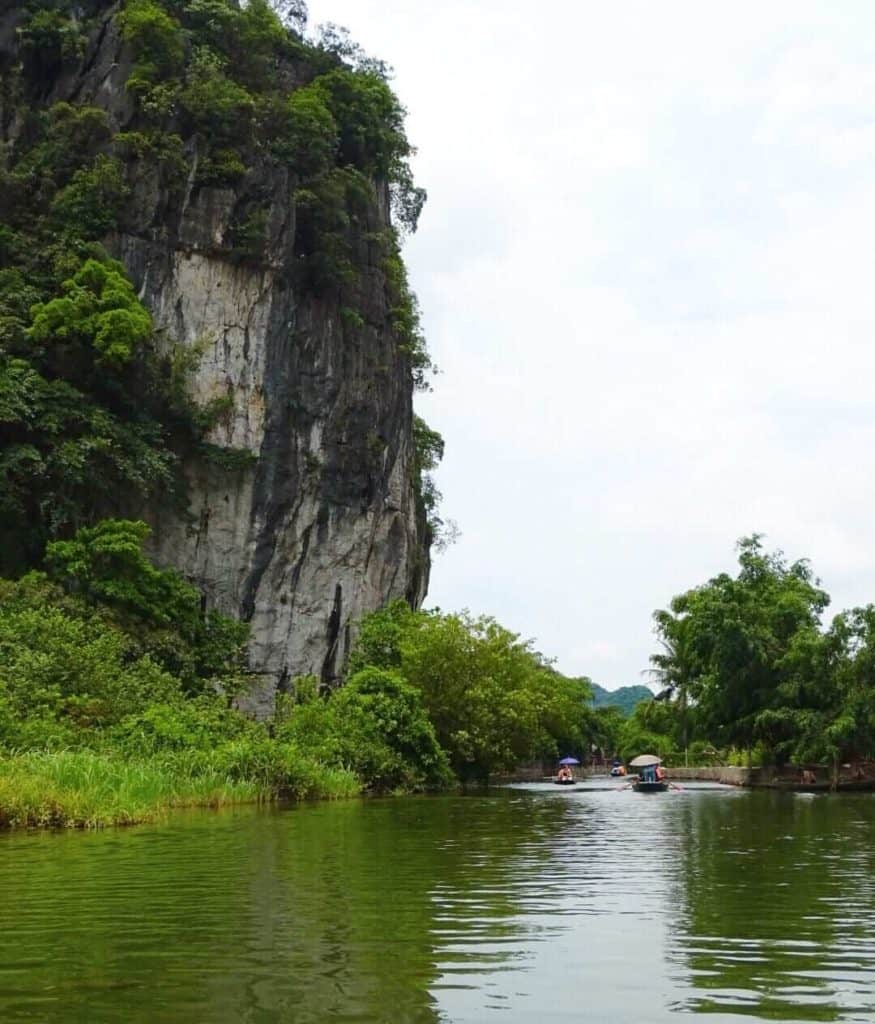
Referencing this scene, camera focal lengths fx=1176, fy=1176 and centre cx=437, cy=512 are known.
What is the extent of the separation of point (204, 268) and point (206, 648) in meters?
11.4

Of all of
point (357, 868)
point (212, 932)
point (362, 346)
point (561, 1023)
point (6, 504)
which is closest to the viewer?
point (561, 1023)

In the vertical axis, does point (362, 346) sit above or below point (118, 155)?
below

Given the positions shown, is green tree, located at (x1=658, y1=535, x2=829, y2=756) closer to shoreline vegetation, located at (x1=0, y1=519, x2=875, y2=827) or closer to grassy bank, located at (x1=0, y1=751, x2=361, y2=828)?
shoreline vegetation, located at (x1=0, y1=519, x2=875, y2=827)

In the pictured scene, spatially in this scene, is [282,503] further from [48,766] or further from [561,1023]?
[561,1023]

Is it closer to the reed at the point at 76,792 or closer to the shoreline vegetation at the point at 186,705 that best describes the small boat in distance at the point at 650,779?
the shoreline vegetation at the point at 186,705

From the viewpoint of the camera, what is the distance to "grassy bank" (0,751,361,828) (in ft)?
46.5

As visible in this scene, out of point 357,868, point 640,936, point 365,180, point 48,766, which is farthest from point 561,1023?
point 365,180

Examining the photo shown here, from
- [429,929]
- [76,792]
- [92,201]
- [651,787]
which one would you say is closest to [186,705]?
[76,792]

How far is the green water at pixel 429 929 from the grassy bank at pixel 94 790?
88cm

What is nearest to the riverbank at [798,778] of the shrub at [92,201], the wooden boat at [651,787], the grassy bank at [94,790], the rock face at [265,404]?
the wooden boat at [651,787]

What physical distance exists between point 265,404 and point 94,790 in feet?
67.5

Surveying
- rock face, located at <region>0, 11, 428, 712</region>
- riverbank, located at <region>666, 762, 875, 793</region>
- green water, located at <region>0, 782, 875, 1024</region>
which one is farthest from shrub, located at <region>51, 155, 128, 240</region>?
riverbank, located at <region>666, 762, 875, 793</region>

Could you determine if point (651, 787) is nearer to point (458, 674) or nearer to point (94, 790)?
point (458, 674)

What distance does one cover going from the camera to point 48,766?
15.0m
